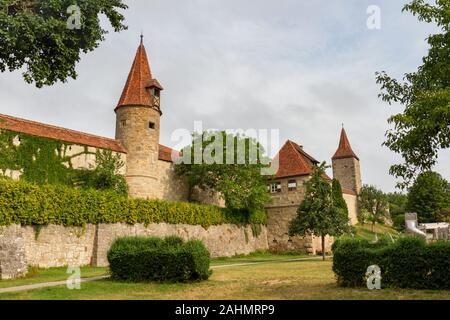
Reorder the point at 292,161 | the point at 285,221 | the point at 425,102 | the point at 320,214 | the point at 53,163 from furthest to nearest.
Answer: the point at 292,161, the point at 285,221, the point at 53,163, the point at 320,214, the point at 425,102

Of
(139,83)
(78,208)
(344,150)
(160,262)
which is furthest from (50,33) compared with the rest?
(344,150)

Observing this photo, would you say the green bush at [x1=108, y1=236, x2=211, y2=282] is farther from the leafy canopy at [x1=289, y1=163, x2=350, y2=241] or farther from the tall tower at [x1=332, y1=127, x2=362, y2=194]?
the tall tower at [x1=332, y1=127, x2=362, y2=194]

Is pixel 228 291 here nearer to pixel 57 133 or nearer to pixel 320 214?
pixel 320 214

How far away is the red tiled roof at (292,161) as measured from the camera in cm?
3900

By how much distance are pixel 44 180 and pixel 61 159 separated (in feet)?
6.90

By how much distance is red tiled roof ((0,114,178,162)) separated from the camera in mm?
27312

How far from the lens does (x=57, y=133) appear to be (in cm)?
3002

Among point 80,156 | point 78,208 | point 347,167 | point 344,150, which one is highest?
point 344,150

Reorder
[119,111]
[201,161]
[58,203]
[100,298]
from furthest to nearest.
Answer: [201,161] → [119,111] → [58,203] → [100,298]

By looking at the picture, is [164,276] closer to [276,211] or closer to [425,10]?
[425,10]

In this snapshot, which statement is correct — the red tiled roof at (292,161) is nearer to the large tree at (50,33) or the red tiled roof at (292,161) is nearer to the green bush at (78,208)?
the green bush at (78,208)

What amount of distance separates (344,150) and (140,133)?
56.3m

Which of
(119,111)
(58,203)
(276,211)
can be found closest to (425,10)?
(58,203)

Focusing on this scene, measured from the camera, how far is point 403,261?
1130 centimetres
